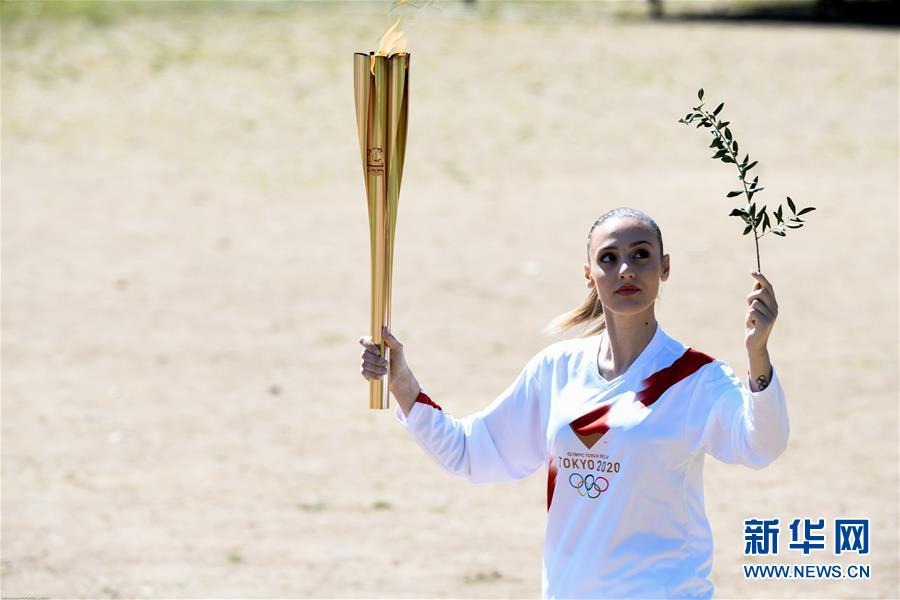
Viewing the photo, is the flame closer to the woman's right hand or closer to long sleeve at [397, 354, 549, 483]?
the woman's right hand

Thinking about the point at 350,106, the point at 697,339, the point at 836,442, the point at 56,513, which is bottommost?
the point at 56,513

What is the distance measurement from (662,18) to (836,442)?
18039 mm

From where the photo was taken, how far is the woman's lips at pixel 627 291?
3574 mm

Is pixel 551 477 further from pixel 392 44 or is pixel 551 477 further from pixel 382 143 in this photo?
pixel 392 44

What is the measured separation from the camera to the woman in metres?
3.40

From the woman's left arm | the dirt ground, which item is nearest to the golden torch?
the dirt ground

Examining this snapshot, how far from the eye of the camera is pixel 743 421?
132 inches

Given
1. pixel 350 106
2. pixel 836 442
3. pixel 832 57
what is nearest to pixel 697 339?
pixel 836 442

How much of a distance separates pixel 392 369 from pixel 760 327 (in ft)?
3.50

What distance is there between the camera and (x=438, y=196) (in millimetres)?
15703

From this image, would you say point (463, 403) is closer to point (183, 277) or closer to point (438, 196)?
point (183, 277)

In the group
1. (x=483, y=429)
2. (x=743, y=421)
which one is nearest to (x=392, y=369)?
(x=483, y=429)

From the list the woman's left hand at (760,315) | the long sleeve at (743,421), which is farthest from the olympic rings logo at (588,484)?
the woman's left hand at (760,315)

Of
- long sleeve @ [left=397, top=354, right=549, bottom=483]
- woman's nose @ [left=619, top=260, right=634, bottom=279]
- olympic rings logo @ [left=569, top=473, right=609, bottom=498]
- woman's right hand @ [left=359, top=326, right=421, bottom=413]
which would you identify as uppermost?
woman's nose @ [left=619, top=260, right=634, bottom=279]
